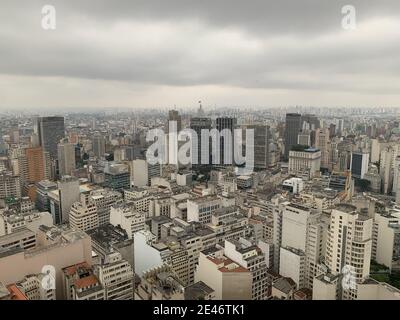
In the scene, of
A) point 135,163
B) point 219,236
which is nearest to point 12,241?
point 219,236

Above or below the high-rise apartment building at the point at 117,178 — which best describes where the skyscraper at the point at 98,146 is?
above

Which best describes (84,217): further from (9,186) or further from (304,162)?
(304,162)

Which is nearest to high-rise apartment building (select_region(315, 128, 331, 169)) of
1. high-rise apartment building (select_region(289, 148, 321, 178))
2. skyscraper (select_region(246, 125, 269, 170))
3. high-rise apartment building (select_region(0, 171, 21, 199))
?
high-rise apartment building (select_region(289, 148, 321, 178))

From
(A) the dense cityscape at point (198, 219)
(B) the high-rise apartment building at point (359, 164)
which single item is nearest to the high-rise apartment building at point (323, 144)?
(A) the dense cityscape at point (198, 219)

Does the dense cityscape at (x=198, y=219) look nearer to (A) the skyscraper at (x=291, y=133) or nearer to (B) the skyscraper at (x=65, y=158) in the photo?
(B) the skyscraper at (x=65, y=158)

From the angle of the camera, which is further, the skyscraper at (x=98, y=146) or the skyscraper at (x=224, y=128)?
the skyscraper at (x=98, y=146)

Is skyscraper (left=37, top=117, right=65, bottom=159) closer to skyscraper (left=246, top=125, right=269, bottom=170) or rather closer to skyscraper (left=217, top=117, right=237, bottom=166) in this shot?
skyscraper (left=217, top=117, right=237, bottom=166)

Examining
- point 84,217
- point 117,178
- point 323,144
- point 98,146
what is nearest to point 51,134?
point 98,146
